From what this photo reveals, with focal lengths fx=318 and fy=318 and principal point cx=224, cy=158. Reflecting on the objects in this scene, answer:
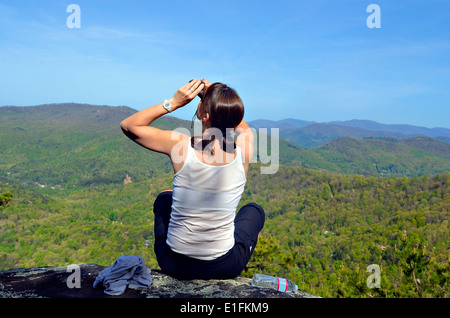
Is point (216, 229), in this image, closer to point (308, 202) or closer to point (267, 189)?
point (308, 202)

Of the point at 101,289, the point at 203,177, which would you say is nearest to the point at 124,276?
the point at 101,289

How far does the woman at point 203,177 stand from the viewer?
91.0 inches

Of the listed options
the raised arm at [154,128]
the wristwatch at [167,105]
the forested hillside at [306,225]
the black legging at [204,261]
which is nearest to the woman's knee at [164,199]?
the black legging at [204,261]

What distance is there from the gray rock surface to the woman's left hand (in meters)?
1.39

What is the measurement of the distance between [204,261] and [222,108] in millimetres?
1207

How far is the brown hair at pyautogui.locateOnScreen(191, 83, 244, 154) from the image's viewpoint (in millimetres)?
2271

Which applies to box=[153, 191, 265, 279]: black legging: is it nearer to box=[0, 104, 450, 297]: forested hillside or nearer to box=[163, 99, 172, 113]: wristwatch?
box=[163, 99, 172, 113]: wristwatch

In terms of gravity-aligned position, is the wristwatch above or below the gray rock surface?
above

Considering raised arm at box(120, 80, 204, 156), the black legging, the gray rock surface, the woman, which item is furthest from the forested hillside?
raised arm at box(120, 80, 204, 156)

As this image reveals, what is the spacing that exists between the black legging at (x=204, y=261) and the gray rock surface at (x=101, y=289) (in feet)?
0.23

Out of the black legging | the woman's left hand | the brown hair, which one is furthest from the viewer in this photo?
the black legging

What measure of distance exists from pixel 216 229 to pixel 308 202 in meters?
77.1
